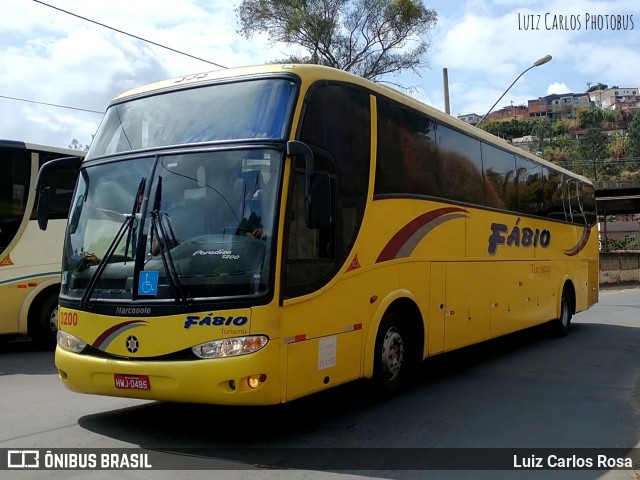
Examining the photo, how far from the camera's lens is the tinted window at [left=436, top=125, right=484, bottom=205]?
9148mm

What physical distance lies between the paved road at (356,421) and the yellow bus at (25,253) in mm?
1353

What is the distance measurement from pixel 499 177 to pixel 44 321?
817 centimetres

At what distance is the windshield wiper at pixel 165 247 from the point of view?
5.57 m

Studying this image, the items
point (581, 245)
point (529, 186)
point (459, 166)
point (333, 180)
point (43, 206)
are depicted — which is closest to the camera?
point (333, 180)

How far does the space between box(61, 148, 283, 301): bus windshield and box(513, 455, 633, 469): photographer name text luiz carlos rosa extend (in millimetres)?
2642

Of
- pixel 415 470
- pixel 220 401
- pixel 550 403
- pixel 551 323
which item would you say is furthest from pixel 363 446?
pixel 551 323

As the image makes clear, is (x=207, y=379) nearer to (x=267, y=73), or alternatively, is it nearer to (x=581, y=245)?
(x=267, y=73)

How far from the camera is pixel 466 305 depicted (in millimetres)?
9469

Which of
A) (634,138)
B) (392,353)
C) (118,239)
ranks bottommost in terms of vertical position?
(392,353)

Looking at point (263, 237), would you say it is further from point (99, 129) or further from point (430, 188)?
point (430, 188)

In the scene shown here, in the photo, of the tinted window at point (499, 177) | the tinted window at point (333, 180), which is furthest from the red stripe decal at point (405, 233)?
the tinted window at point (499, 177)

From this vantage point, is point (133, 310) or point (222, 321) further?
point (133, 310)

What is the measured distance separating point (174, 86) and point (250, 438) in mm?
3550
